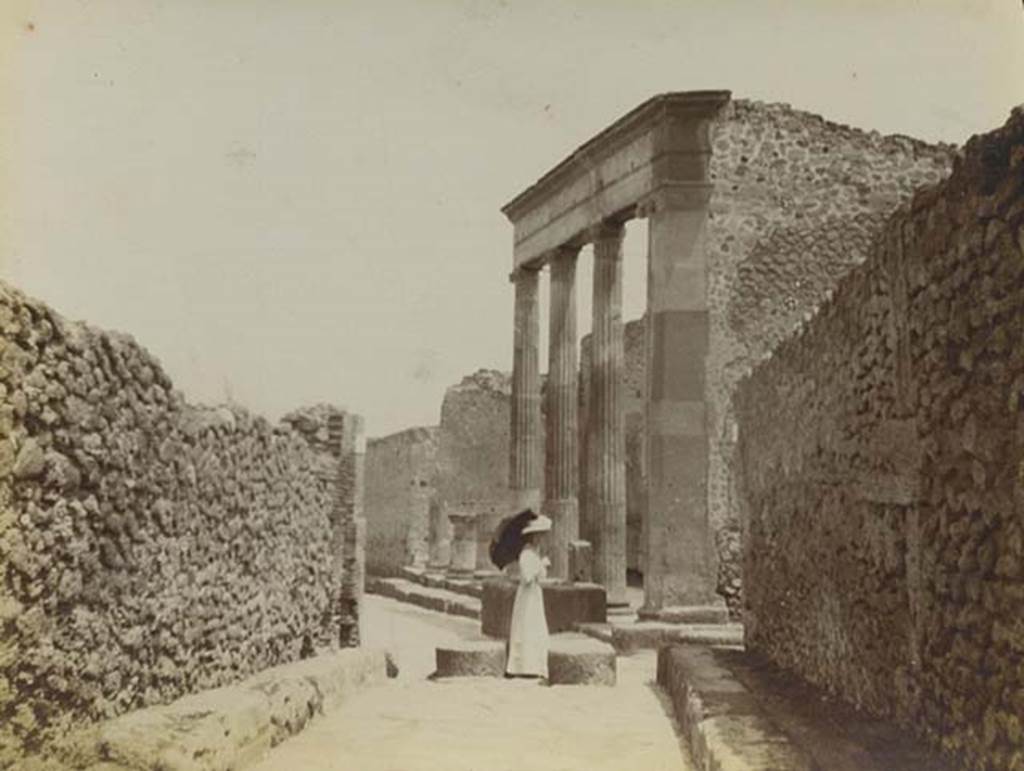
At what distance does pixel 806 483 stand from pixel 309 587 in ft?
13.2

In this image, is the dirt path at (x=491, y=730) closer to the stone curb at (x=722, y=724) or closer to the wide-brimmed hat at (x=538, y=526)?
the stone curb at (x=722, y=724)

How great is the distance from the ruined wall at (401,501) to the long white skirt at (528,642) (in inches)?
794

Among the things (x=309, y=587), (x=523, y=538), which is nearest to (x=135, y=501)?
(x=309, y=587)

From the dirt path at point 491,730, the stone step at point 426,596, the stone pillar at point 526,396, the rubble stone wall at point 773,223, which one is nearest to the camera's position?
the dirt path at point 491,730

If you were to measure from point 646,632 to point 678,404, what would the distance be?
2.56 meters

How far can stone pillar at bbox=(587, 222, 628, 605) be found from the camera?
16.2m

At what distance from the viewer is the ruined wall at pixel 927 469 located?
12.7 ft

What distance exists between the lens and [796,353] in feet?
26.1

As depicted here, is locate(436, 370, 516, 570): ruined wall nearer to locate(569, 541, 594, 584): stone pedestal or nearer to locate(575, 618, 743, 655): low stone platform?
locate(569, 541, 594, 584): stone pedestal

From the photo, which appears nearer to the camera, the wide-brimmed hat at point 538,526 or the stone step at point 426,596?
the wide-brimmed hat at point 538,526

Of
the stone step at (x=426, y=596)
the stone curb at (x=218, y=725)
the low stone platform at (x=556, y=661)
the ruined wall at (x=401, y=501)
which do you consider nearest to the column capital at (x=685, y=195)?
the low stone platform at (x=556, y=661)

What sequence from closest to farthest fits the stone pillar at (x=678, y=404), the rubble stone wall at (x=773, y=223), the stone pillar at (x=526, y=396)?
the stone pillar at (x=678, y=404) → the rubble stone wall at (x=773, y=223) → the stone pillar at (x=526, y=396)

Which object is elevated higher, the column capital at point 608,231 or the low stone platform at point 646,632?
the column capital at point 608,231

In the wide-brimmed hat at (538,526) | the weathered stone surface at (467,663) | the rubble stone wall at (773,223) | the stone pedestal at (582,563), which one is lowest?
the weathered stone surface at (467,663)
